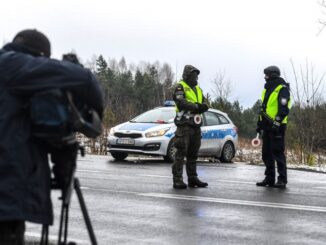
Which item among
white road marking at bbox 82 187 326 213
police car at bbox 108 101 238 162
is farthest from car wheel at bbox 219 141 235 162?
white road marking at bbox 82 187 326 213

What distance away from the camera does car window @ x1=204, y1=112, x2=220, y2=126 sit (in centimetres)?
1938

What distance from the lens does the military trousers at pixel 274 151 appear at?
11820 millimetres

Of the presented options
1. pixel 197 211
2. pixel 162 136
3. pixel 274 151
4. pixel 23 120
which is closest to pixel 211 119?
pixel 162 136

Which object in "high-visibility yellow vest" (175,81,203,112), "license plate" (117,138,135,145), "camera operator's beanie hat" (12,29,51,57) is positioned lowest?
"license plate" (117,138,135,145)

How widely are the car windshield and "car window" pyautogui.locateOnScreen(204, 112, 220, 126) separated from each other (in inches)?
41.0

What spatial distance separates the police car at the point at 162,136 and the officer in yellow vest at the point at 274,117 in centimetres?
565

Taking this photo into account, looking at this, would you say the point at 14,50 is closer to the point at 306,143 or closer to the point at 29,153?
the point at 29,153

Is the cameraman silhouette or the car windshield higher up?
the car windshield

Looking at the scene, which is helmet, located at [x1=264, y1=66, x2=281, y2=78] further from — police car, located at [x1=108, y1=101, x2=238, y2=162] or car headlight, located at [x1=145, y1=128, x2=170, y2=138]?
car headlight, located at [x1=145, y1=128, x2=170, y2=138]

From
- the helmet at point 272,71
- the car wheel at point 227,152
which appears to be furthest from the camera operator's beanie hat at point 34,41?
the car wheel at point 227,152

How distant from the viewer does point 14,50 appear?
3893 millimetres

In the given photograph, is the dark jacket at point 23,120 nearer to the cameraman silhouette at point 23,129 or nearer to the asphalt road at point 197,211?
the cameraman silhouette at point 23,129

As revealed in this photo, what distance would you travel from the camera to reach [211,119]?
19.5 metres

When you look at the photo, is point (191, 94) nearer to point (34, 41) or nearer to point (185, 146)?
point (185, 146)
